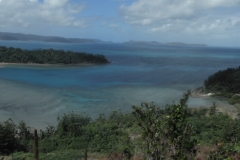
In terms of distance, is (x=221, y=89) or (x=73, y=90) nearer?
(x=73, y=90)

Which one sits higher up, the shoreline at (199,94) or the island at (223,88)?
the island at (223,88)

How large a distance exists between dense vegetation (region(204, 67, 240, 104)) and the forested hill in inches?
1058

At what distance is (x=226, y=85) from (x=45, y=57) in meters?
35.7

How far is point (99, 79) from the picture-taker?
121 feet

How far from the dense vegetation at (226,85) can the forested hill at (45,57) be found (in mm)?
26863

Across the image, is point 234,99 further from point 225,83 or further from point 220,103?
point 225,83

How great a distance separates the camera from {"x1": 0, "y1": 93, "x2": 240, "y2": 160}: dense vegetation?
318cm

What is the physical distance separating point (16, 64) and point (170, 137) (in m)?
52.1

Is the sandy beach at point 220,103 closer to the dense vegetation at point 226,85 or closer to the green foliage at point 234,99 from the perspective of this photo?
the green foliage at point 234,99

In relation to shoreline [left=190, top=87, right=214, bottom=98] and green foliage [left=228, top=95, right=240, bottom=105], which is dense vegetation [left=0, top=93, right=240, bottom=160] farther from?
shoreline [left=190, top=87, right=214, bottom=98]

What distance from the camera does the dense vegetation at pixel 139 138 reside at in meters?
3.18

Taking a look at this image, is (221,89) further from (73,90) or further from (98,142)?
(98,142)

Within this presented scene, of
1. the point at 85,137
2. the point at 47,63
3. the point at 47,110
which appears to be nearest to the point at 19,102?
the point at 47,110

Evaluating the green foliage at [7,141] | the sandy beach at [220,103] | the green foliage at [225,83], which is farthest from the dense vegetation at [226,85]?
the green foliage at [7,141]
